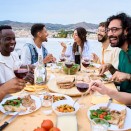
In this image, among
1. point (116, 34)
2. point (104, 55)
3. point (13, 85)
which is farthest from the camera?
point (104, 55)

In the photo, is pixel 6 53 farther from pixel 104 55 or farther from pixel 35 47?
pixel 104 55

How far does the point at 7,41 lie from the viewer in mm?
2203

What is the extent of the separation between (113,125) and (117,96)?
39 centimetres

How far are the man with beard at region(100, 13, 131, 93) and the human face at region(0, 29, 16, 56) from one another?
1.08m

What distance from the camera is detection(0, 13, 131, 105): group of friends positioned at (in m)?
1.58

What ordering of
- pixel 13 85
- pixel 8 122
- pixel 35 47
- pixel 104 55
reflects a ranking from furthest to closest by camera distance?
pixel 104 55, pixel 35 47, pixel 13 85, pixel 8 122

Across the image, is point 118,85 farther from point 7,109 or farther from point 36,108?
point 7,109

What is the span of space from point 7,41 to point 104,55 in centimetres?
183

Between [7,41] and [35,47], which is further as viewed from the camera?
[35,47]

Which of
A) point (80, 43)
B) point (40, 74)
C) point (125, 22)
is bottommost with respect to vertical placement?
point (40, 74)

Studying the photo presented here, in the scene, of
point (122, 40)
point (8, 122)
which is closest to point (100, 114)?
point (8, 122)

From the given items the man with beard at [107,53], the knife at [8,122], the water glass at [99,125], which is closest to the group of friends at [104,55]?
the man with beard at [107,53]

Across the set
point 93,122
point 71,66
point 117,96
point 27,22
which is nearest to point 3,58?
point 71,66

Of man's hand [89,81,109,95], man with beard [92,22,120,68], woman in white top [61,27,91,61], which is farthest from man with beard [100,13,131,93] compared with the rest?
woman in white top [61,27,91,61]
